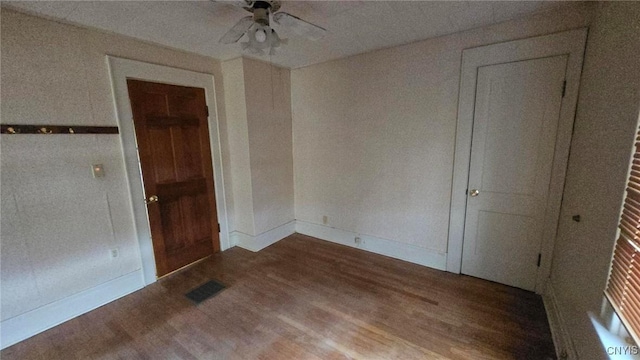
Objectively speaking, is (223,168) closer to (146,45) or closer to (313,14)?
(146,45)

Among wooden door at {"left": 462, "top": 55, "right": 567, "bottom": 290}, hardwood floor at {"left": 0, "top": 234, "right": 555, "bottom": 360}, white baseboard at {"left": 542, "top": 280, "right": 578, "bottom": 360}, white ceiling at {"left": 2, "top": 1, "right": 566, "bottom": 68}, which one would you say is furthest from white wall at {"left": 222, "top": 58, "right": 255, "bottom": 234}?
white baseboard at {"left": 542, "top": 280, "right": 578, "bottom": 360}

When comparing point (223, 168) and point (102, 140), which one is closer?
point (102, 140)

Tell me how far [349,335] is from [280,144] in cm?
254

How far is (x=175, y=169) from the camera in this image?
2789mm

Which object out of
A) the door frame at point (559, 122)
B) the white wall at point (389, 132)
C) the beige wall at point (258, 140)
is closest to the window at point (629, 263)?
the door frame at point (559, 122)

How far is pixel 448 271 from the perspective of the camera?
271cm

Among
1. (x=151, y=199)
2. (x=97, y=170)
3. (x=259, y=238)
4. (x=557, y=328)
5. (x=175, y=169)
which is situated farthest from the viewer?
(x=259, y=238)

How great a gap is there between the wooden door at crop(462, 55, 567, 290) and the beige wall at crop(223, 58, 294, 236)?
2389 millimetres

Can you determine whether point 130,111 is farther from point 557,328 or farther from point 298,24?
point 557,328

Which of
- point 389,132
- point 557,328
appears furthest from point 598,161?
point 389,132

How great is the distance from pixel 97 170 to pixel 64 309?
1.22m

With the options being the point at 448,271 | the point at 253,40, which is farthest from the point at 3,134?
the point at 448,271

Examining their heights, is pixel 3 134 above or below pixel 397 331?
above

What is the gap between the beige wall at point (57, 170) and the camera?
6.04 ft
